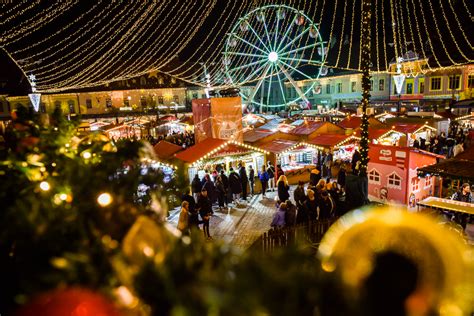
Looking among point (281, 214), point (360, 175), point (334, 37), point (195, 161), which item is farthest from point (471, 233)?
point (334, 37)

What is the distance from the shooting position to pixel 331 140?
48.5 feet

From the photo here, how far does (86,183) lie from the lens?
2.90 m

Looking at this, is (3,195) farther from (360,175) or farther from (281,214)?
(360,175)

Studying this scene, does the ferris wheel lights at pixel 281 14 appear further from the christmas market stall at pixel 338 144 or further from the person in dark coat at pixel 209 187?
the person in dark coat at pixel 209 187

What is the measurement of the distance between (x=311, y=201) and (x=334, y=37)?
38454 millimetres

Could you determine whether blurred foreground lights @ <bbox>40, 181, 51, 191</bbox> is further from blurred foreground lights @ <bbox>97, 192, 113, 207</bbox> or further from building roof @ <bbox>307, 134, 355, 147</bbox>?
building roof @ <bbox>307, 134, 355, 147</bbox>

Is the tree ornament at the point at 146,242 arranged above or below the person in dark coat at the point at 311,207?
above

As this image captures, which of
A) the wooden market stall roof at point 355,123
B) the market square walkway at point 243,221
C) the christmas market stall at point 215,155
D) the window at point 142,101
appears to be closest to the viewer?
the market square walkway at point 243,221

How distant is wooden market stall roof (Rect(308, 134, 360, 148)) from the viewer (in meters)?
14.5

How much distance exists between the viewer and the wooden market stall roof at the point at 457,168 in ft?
26.1

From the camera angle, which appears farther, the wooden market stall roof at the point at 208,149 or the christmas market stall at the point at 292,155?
the christmas market stall at the point at 292,155

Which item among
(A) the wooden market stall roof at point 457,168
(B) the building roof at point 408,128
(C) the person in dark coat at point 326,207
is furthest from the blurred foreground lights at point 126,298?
(B) the building roof at point 408,128

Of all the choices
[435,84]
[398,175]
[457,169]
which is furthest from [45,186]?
[435,84]

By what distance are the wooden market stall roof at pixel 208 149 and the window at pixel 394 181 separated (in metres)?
5.18
